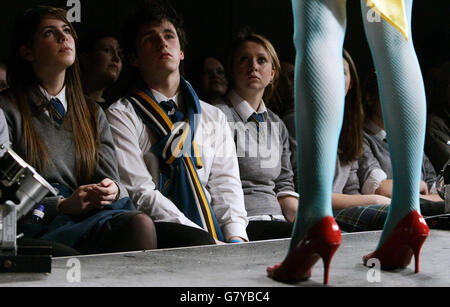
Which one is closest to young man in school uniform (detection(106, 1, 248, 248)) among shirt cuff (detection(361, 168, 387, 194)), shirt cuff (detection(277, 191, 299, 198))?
shirt cuff (detection(277, 191, 299, 198))

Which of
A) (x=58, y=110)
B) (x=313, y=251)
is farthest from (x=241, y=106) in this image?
(x=313, y=251)

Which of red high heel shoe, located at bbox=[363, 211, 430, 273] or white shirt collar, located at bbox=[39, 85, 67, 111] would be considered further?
white shirt collar, located at bbox=[39, 85, 67, 111]

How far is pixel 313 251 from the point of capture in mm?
930

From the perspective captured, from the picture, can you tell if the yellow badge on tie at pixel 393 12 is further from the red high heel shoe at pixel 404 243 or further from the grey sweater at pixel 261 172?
the grey sweater at pixel 261 172

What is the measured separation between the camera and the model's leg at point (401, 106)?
3.41ft

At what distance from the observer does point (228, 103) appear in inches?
90.5

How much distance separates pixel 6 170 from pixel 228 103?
1.28 metres

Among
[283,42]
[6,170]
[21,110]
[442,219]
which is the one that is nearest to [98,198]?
[21,110]

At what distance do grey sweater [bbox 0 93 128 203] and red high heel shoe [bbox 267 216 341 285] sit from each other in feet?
2.93

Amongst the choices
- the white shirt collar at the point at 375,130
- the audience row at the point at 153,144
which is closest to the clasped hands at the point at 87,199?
the audience row at the point at 153,144

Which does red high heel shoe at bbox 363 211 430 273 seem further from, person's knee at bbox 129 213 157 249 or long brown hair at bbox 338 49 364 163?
long brown hair at bbox 338 49 364 163

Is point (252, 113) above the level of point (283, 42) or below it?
below

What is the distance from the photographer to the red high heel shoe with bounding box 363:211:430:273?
1.03 metres
